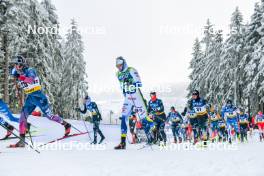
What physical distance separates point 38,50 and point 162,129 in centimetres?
2382

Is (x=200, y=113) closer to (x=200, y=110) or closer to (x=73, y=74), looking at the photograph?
(x=200, y=110)

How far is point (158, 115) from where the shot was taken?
39.3ft

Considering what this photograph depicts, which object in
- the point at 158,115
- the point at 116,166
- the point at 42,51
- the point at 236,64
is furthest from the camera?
the point at 236,64

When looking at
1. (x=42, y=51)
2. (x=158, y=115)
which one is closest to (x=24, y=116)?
(x=158, y=115)

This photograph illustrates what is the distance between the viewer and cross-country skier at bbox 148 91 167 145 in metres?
11.9

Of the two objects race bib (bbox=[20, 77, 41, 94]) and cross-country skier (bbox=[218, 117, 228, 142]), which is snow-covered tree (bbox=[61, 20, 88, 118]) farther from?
race bib (bbox=[20, 77, 41, 94])

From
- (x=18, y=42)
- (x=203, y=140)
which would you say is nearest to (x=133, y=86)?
(x=203, y=140)

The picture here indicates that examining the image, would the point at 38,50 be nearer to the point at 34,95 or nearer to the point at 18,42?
the point at 18,42

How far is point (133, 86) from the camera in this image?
9.55m

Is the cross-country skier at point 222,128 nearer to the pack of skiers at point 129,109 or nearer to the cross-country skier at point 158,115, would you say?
the pack of skiers at point 129,109

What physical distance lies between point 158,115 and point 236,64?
99.0 ft

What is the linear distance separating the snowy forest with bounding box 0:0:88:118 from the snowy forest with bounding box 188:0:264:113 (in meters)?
15.7

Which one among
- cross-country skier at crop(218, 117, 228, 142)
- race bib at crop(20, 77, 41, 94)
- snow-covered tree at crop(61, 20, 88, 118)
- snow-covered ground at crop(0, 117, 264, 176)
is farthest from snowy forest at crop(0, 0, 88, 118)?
snow-covered ground at crop(0, 117, 264, 176)

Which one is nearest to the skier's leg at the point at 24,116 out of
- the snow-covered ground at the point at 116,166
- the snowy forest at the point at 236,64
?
the snow-covered ground at the point at 116,166
